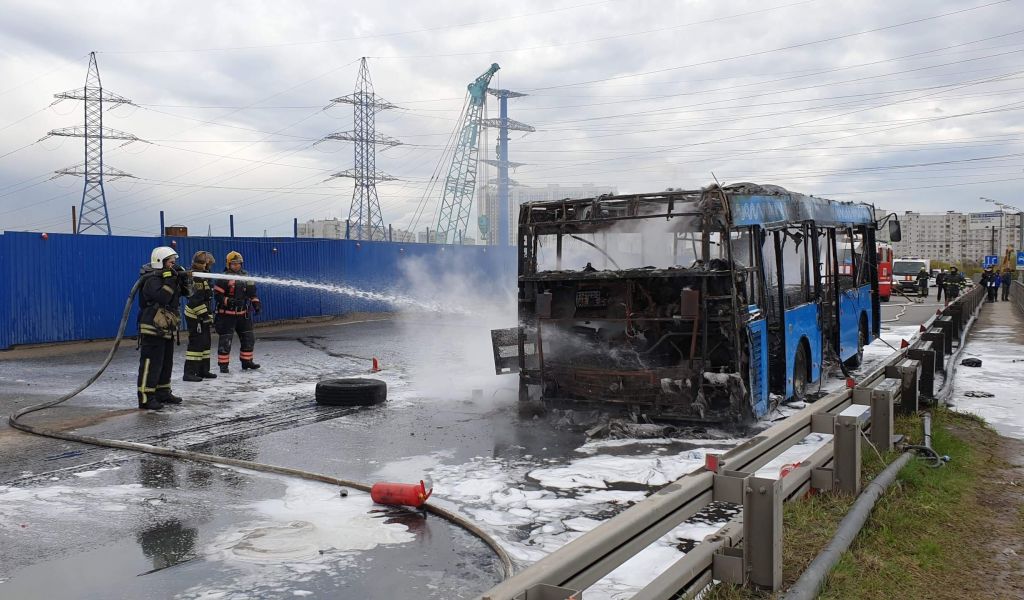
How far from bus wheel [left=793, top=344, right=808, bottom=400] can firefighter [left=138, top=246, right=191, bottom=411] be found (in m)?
7.77

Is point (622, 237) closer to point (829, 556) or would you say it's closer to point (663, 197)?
point (663, 197)

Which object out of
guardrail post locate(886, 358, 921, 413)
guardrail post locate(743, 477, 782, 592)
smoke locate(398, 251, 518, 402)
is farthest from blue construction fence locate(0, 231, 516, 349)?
guardrail post locate(743, 477, 782, 592)

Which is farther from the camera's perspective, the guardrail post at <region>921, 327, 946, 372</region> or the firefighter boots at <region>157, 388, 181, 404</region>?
the guardrail post at <region>921, 327, 946, 372</region>

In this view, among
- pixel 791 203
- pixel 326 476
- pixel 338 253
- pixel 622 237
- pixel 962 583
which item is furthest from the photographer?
pixel 338 253

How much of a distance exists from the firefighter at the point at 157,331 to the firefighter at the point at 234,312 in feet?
7.92

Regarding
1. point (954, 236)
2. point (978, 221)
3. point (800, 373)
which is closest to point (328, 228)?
point (800, 373)

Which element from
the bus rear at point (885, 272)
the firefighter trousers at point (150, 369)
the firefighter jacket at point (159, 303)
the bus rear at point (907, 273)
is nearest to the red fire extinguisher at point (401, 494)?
the firefighter trousers at point (150, 369)

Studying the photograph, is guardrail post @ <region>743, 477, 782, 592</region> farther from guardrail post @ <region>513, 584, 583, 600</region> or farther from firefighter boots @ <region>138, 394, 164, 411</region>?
firefighter boots @ <region>138, 394, 164, 411</region>

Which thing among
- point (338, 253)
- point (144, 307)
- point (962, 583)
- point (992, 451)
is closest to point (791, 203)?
point (992, 451)

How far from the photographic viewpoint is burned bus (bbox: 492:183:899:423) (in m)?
8.26

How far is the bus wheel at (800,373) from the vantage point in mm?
9773

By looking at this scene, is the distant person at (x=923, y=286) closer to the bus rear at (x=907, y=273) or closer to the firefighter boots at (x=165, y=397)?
the bus rear at (x=907, y=273)

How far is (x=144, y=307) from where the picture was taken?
33.3ft

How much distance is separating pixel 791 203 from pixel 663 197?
7.03 feet
